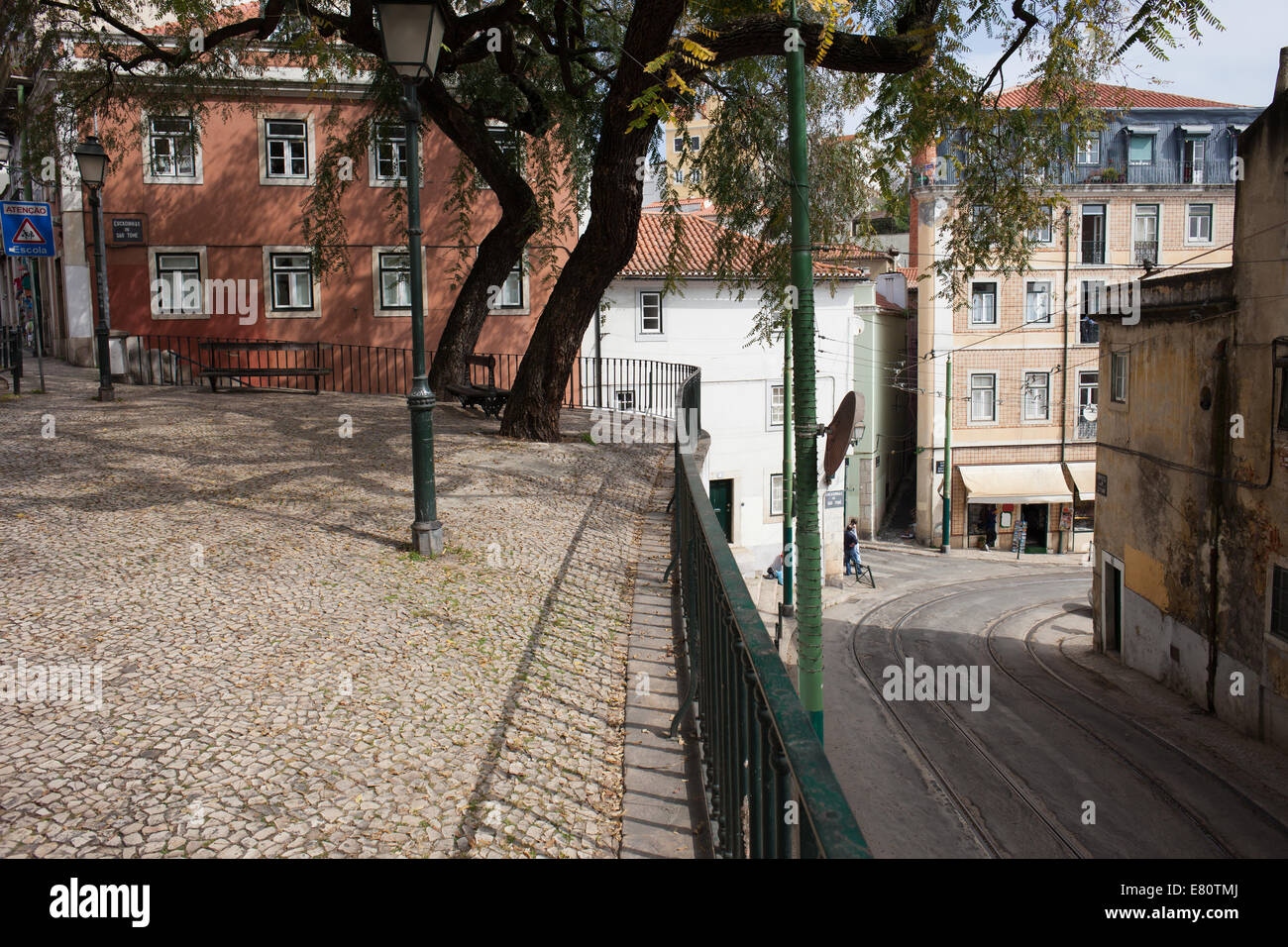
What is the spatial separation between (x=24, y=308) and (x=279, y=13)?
29494 mm

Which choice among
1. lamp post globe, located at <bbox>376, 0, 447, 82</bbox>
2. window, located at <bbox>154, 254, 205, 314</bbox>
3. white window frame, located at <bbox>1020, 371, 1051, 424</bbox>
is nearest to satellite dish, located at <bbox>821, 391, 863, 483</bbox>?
lamp post globe, located at <bbox>376, 0, 447, 82</bbox>

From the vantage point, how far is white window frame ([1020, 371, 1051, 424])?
1430 inches

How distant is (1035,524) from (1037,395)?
15.5 ft

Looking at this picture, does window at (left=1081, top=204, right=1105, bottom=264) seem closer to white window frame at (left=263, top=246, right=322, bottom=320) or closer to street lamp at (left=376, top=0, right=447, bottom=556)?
white window frame at (left=263, top=246, right=322, bottom=320)

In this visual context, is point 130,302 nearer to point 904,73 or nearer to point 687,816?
point 904,73

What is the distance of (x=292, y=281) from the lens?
23.6m

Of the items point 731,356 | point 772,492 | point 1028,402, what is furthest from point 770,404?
point 1028,402

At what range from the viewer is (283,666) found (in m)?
5.38

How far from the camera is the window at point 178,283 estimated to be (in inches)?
891

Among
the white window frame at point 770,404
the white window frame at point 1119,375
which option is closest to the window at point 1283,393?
the white window frame at point 1119,375

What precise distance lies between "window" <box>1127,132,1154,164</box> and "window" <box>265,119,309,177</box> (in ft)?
94.1

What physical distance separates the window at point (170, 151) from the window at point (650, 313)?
486 inches
